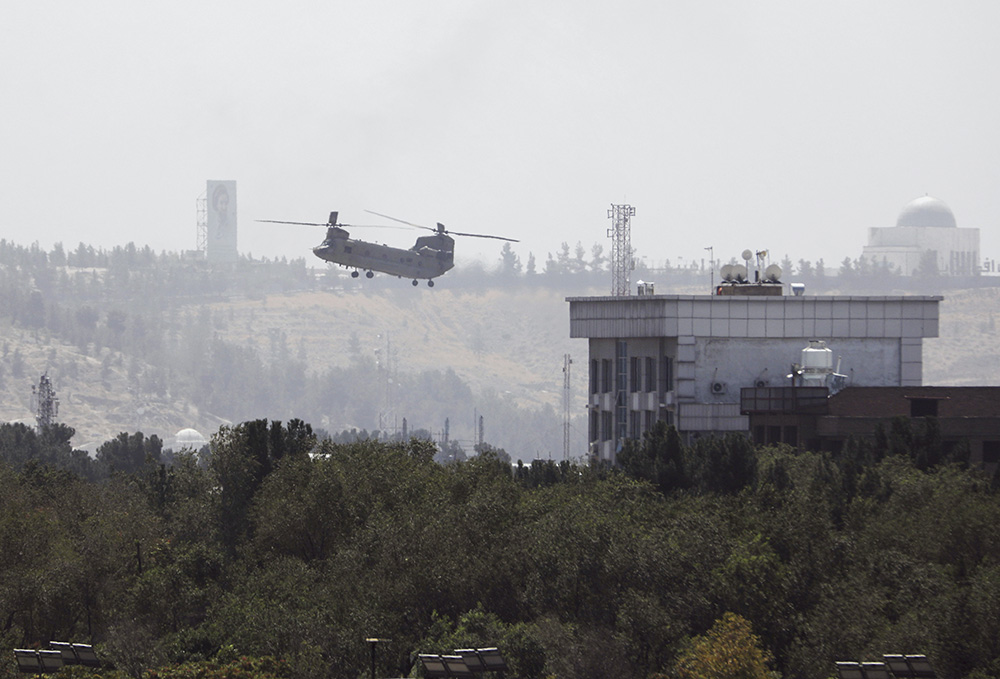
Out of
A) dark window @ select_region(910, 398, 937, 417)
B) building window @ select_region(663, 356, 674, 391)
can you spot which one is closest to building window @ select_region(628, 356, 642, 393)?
building window @ select_region(663, 356, 674, 391)

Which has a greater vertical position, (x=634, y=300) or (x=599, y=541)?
(x=634, y=300)

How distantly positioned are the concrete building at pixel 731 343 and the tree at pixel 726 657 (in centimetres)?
5619

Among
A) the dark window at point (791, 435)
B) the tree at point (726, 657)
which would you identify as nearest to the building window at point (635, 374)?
the dark window at point (791, 435)

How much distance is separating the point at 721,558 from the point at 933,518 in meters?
9.37

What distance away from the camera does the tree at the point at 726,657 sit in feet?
164

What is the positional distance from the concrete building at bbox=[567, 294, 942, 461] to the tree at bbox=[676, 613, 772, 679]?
56188mm

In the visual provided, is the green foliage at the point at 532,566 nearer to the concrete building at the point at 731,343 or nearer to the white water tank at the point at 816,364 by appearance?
the white water tank at the point at 816,364

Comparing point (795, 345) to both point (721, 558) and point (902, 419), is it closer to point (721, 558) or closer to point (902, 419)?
point (902, 419)

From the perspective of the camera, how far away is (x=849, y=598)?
56031mm

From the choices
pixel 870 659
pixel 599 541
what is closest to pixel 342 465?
pixel 599 541

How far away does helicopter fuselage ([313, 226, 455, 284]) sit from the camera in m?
163

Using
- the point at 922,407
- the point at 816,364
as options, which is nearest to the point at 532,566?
the point at 922,407

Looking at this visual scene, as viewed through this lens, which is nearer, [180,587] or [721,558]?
[721,558]

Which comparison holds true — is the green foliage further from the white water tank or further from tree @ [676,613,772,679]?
the white water tank
